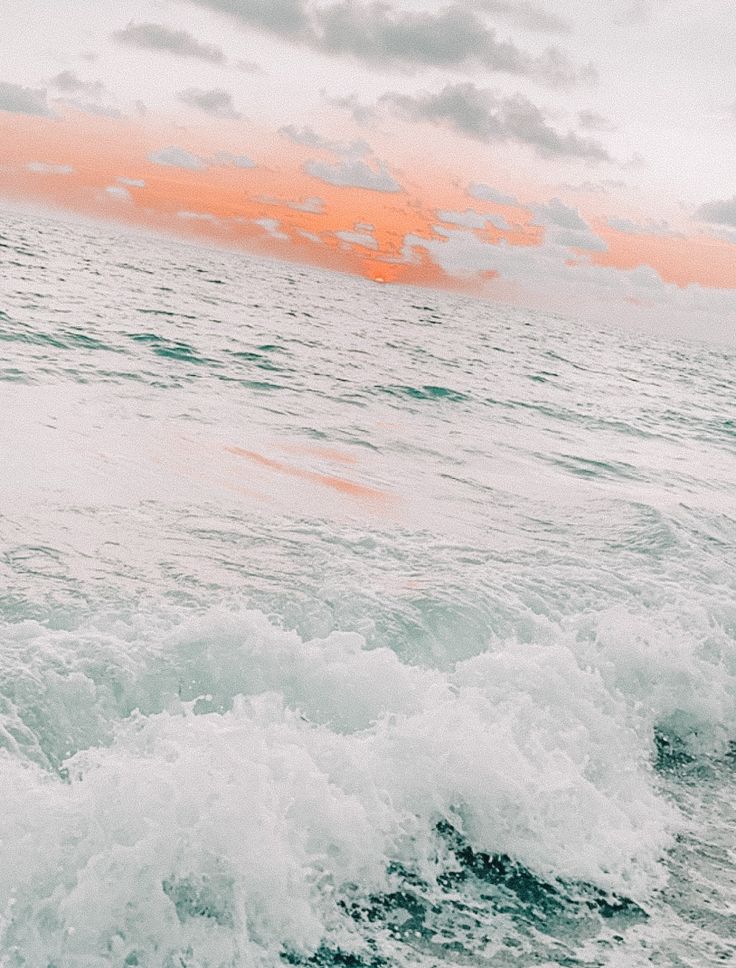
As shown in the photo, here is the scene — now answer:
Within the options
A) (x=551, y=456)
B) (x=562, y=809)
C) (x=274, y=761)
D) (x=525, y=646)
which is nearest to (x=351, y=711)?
(x=274, y=761)

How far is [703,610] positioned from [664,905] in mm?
4517

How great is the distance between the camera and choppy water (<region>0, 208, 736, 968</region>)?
404 cm

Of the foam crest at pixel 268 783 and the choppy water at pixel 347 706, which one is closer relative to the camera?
the foam crest at pixel 268 783

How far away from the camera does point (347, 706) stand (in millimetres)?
5645

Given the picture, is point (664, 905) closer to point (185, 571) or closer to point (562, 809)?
point (562, 809)

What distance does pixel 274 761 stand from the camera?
186 inches

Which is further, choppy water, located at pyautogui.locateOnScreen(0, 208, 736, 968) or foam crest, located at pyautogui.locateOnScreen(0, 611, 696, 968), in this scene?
choppy water, located at pyautogui.locateOnScreen(0, 208, 736, 968)

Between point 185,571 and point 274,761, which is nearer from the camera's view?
point 274,761

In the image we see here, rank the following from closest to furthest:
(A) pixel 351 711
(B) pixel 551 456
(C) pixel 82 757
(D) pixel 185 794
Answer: (D) pixel 185 794, (C) pixel 82 757, (A) pixel 351 711, (B) pixel 551 456

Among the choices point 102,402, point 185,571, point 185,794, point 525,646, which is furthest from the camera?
point 102,402

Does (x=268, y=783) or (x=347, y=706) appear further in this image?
(x=347, y=706)

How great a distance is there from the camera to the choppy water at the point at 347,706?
13.3 feet

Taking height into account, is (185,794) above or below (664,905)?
above

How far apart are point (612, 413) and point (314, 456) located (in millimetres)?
14008
